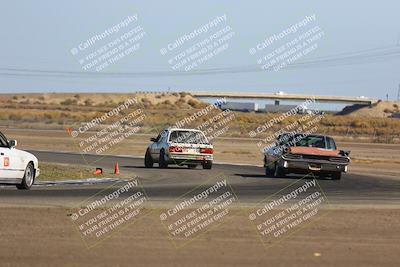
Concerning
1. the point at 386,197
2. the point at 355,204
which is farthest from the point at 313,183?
the point at 355,204

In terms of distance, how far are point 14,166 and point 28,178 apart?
0.83m

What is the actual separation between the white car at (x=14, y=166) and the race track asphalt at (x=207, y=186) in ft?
0.82

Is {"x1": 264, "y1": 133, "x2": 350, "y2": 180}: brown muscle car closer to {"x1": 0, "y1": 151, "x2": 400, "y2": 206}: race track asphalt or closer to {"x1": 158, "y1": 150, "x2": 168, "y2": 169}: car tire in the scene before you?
{"x1": 0, "y1": 151, "x2": 400, "y2": 206}: race track asphalt

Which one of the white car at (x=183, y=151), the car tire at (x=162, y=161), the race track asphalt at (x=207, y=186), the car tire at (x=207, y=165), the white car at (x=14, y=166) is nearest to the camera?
the race track asphalt at (x=207, y=186)

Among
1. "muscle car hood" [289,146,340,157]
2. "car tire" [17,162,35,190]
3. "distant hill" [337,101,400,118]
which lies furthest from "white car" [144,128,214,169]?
"distant hill" [337,101,400,118]

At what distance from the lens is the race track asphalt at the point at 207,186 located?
18938 millimetres

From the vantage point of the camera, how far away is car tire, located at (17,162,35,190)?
2071 cm

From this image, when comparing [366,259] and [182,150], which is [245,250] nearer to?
[366,259]

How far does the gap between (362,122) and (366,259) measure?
100 m

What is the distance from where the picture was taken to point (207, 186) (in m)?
23.5

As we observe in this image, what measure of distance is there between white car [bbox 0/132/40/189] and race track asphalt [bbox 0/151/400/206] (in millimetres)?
250

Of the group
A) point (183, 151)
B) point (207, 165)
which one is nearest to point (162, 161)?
point (183, 151)

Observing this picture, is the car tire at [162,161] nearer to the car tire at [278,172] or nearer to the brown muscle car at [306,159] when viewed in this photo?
the brown muscle car at [306,159]

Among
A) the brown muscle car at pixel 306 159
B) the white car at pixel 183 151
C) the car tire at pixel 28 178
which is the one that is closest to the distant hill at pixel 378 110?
the white car at pixel 183 151
